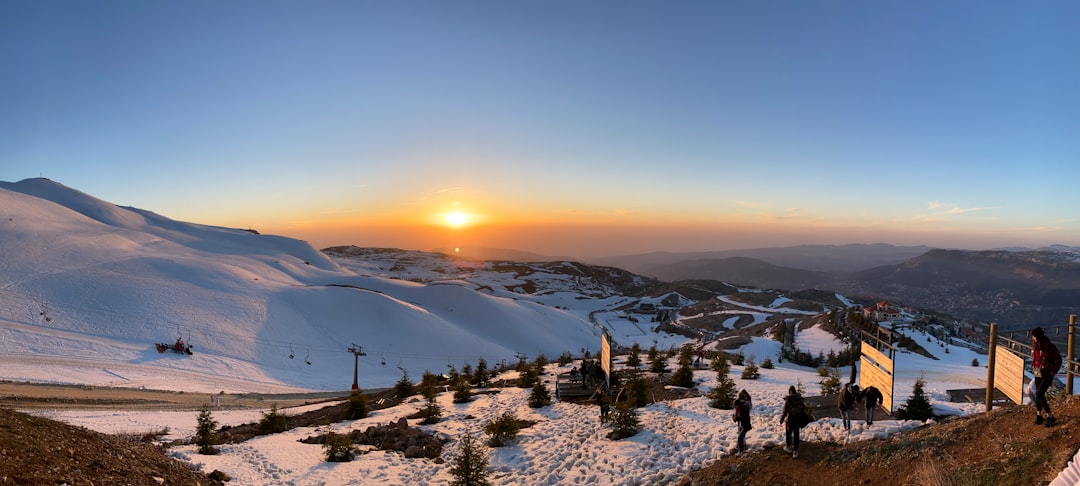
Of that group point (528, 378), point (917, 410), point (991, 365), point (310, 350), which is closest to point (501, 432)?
point (528, 378)

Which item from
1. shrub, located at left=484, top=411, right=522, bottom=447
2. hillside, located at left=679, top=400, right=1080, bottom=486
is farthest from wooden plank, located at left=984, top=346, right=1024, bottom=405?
shrub, located at left=484, top=411, right=522, bottom=447

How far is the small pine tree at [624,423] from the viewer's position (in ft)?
36.2

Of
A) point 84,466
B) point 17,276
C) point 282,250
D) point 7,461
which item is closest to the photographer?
point 7,461

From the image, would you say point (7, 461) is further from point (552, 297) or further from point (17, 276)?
point (552, 297)

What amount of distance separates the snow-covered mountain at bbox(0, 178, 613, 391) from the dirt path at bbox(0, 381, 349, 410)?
7.76 ft

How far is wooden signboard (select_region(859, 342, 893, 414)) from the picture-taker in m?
9.43

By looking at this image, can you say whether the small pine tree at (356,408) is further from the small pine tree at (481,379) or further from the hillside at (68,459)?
the hillside at (68,459)

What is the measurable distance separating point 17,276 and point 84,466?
4676cm

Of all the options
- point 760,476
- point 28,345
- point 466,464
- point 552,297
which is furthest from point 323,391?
point 552,297

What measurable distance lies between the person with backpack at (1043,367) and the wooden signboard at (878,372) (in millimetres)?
2481

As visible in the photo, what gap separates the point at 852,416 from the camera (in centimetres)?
988

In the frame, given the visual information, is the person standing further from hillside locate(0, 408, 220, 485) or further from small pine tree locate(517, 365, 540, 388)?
small pine tree locate(517, 365, 540, 388)

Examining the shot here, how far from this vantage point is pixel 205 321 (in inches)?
1480

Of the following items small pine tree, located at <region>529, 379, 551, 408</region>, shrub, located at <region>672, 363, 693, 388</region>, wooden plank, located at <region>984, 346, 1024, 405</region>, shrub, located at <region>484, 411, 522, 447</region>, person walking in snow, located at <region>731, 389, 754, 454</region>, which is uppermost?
wooden plank, located at <region>984, 346, 1024, 405</region>
